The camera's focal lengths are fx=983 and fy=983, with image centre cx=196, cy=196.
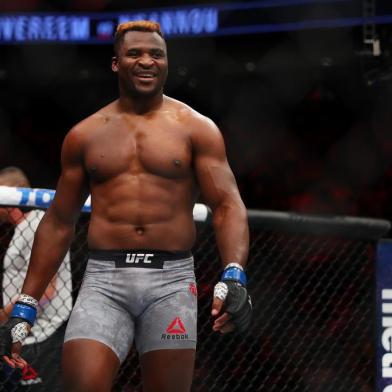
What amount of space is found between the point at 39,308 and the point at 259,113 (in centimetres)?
257

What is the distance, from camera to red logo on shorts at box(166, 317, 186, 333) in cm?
336

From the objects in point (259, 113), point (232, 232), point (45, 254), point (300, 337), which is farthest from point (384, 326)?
point (259, 113)

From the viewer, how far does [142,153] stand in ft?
11.3

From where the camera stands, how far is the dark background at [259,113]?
18.9ft

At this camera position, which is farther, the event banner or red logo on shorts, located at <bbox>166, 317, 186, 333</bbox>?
the event banner

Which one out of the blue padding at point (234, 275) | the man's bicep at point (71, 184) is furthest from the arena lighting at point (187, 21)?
the blue padding at point (234, 275)

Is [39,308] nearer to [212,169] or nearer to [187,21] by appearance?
[212,169]

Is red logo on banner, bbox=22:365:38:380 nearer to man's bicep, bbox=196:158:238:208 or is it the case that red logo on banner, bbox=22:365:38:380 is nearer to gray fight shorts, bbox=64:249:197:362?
gray fight shorts, bbox=64:249:197:362

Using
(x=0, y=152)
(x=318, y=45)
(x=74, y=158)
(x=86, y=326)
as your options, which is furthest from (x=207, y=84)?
(x=86, y=326)

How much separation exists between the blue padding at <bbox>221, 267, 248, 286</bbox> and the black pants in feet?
4.90

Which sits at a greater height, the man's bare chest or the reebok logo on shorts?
the man's bare chest

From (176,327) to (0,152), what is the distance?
12.4 ft

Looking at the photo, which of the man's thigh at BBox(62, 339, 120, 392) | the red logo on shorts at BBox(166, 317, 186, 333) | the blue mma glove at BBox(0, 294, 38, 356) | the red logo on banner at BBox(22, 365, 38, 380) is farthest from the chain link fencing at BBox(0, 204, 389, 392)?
the man's thigh at BBox(62, 339, 120, 392)

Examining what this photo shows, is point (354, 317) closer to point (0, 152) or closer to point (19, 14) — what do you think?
point (19, 14)
